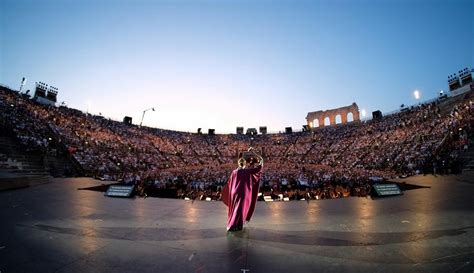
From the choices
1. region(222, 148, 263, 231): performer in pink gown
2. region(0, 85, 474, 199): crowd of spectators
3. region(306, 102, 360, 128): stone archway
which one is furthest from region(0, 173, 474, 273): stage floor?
region(306, 102, 360, 128): stone archway

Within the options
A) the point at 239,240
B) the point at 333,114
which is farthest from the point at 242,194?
the point at 333,114

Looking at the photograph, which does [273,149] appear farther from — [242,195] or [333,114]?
[242,195]

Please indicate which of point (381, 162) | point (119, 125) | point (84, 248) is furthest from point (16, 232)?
point (119, 125)

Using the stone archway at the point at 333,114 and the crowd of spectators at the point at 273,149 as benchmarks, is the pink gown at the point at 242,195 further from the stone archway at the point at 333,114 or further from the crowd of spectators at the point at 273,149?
the stone archway at the point at 333,114

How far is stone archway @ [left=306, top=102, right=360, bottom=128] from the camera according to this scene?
62500mm

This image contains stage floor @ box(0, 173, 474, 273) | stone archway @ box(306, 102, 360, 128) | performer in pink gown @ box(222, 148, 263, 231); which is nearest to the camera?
stage floor @ box(0, 173, 474, 273)

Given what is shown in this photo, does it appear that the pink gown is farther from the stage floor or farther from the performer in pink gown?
the stage floor

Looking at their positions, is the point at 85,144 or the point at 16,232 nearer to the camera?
the point at 16,232

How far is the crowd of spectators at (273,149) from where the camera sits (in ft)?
57.6

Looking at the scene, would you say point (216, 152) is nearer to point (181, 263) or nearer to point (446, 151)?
point (446, 151)

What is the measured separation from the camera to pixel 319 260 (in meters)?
4.48

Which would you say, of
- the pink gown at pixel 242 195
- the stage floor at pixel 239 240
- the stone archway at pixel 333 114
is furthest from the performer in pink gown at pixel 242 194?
the stone archway at pixel 333 114

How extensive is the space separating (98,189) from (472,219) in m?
16.3

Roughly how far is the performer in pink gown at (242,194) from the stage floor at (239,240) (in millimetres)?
396
